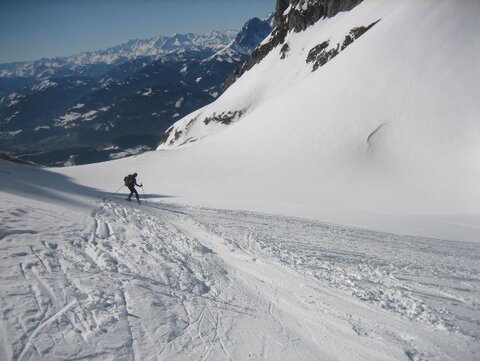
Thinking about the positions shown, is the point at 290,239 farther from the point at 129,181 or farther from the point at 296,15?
the point at 296,15

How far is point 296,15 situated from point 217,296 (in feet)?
388

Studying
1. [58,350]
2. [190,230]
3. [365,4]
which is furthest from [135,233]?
[365,4]

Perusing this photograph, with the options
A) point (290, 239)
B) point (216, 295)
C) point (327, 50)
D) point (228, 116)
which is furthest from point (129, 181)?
point (228, 116)

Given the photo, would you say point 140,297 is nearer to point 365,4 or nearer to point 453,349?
point 453,349

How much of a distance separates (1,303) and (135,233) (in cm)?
618

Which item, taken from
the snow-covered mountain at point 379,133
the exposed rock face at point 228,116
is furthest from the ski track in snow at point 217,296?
the exposed rock face at point 228,116

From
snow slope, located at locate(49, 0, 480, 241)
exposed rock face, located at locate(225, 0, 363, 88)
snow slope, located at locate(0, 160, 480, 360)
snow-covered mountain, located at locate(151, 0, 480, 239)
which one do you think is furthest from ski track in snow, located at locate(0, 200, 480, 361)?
exposed rock face, located at locate(225, 0, 363, 88)

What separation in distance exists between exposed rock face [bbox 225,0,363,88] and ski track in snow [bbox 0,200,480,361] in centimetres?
9353

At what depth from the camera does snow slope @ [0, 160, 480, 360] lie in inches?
257

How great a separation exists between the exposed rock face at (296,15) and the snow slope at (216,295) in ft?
306

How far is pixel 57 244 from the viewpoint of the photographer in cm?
1015

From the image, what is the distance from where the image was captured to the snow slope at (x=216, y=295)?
653 centimetres

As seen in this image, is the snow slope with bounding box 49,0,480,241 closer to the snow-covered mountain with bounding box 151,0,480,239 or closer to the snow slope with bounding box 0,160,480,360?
the snow-covered mountain with bounding box 151,0,480,239

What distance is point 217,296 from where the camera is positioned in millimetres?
8570
